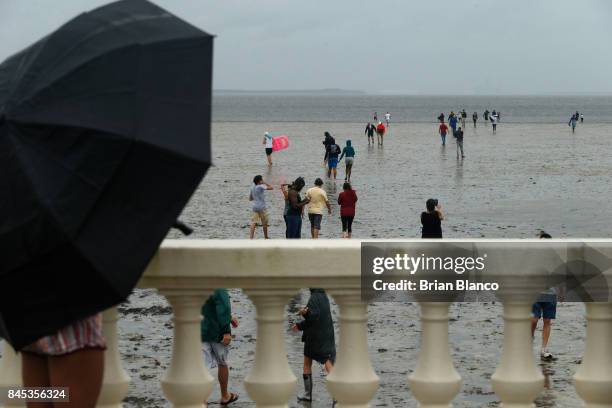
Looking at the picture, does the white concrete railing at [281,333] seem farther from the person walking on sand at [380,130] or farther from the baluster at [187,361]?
the person walking on sand at [380,130]

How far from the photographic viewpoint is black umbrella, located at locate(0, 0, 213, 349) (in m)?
3.56

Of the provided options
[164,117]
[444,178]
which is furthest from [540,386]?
[444,178]

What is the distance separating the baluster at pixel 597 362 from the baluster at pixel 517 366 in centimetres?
17

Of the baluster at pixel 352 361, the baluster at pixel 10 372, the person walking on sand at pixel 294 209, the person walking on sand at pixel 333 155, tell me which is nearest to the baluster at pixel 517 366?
the baluster at pixel 352 361

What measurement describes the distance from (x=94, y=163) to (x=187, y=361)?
115 centimetres

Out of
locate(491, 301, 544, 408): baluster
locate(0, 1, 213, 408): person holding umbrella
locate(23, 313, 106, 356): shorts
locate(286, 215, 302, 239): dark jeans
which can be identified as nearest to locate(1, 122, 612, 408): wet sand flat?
locate(286, 215, 302, 239): dark jeans

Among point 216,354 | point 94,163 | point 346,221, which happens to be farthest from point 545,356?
point 346,221

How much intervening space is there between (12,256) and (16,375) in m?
0.95

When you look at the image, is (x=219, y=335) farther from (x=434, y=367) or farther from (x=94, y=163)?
(x=94, y=163)

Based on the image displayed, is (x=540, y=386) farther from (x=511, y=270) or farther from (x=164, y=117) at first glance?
(x=164, y=117)

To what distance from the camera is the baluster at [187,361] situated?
14.5ft

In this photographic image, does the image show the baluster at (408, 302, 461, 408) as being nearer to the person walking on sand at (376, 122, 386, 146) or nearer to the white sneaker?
the white sneaker

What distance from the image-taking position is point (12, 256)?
3.66 metres

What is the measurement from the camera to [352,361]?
14.5 ft
